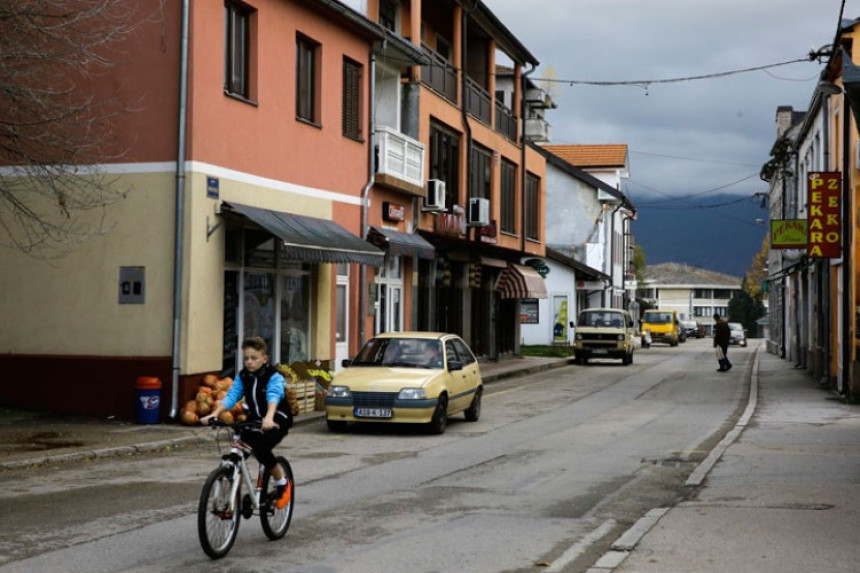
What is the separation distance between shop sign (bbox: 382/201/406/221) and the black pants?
716 inches

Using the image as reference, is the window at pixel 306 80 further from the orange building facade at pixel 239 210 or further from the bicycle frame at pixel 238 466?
the bicycle frame at pixel 238 466

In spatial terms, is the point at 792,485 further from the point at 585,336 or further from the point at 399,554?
the point at 585,336

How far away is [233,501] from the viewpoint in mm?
8219

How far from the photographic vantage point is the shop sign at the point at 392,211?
87.3 ft

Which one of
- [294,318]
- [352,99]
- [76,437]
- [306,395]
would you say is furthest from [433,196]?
[76,437]

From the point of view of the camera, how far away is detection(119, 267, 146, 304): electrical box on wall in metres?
17.9

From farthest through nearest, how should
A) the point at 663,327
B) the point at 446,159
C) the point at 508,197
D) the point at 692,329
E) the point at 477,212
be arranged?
the point at 692,329 → the point at 663,327 → the point at 508,197 → the point at 477,212 → the point at 446,159

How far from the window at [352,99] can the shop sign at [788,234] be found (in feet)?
43.9

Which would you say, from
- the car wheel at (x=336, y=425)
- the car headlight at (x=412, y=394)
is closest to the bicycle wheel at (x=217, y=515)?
the car headlight at (x=412, y=394)

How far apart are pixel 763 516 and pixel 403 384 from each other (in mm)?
7740

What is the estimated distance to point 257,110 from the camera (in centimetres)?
1998

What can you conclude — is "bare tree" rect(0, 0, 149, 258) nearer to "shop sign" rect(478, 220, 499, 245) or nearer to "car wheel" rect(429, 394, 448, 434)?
"car wheel" rect(429, 394, 448, 434)

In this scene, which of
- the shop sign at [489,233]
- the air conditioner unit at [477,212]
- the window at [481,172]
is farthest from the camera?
the shop sign at [489,233]

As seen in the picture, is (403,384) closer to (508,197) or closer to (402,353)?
(402,353)
